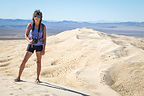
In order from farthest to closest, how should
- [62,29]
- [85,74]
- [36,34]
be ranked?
[62,29] → [85,74] → [36,34]

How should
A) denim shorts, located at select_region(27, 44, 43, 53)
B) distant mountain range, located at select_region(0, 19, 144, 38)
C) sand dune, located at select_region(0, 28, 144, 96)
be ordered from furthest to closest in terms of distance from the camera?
distant mountain range, located at select_region(0, 19, 144, 38) → denim shorts, located at select_region(27, 44, 43, 53) → sand dune, located at select_region(0, 28, 144, 96)

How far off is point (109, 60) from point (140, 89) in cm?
123

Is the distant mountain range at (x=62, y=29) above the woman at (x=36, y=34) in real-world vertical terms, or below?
below

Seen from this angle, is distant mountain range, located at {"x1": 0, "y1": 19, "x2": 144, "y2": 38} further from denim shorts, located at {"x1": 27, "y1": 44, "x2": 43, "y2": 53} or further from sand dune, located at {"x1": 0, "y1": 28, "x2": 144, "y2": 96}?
denim shorts, located at {"x1": 27, "y1": 44, "x2": 43, "y2": 53}

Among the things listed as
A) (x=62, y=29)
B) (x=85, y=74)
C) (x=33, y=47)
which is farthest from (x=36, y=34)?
(x=62, y=29)

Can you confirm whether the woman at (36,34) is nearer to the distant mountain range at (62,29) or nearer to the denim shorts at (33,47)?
the denim shorts at (33,47)

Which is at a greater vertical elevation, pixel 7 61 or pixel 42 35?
pixel 42 35

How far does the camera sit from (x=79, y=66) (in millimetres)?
5461

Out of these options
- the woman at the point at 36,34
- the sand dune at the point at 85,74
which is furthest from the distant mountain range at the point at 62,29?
the woman at the point at 36,34

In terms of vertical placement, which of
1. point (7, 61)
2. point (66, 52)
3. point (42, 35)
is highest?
point (42, 35)

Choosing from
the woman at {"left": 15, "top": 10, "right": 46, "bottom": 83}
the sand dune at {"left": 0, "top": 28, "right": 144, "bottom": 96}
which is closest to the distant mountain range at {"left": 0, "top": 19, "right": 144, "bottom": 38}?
the sand dune at {"left": 0, "top": 28, "right": 144, "bottom": 96}

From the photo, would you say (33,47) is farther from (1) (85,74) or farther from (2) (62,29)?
(2) (62,29)

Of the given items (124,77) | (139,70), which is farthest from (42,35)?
(139,70)

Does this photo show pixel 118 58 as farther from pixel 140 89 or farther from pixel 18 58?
pixel 18 58
